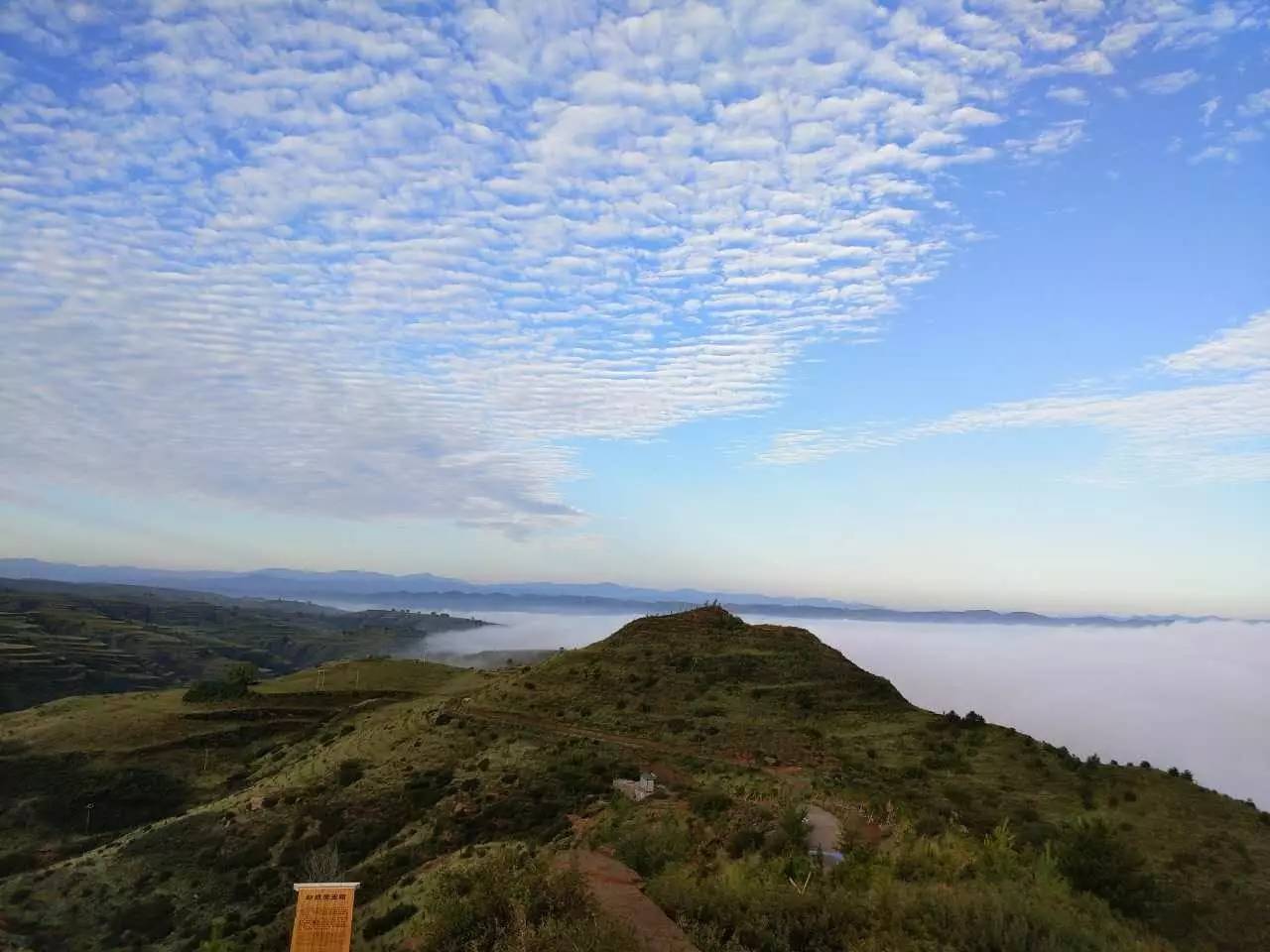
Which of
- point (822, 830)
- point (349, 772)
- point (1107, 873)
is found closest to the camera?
point (1107, 873)

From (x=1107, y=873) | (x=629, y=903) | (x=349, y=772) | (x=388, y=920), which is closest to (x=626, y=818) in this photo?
(x=388, y=920)

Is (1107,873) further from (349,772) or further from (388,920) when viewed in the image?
(349,772)

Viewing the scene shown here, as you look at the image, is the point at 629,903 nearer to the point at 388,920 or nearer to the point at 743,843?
the point at 743,843

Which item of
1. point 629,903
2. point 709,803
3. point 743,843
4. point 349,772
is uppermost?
point 629,903

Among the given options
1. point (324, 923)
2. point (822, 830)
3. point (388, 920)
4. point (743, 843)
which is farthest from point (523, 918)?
point (822, 830)

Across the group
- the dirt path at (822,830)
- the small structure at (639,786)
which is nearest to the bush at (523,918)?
the dirt path at (822,830)

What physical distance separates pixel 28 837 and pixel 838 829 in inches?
2536

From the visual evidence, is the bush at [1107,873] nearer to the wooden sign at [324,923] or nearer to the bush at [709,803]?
the bush at [709,803]

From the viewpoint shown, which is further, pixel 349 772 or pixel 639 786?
pixel 349 772

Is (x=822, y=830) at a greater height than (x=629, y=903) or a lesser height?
lesser

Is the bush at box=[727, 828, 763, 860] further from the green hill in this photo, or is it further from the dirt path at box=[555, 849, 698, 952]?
the dirt path at box=[555, 849, 698, 952]

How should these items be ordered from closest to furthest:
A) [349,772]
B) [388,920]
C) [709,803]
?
[388,920], [709,803], [349,772]

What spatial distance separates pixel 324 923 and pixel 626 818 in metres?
19.6

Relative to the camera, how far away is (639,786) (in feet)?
128
